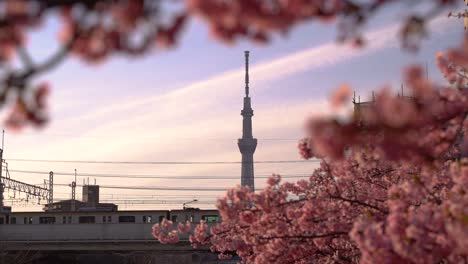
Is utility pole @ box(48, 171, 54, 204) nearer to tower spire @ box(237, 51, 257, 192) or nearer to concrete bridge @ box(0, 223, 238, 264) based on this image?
concrete bridge @ box(0, 223, 238, 264)

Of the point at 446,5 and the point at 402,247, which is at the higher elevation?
the point at 446,5

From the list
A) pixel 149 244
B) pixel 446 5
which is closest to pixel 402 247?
pixel 446 5

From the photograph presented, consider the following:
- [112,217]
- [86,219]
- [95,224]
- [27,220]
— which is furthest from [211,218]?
[27,220]

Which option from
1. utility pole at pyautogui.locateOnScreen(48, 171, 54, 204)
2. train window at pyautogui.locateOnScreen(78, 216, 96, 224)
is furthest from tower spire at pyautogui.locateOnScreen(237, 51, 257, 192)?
train window at pyautogui.locateOnScreen(78, 216, 96, 224)

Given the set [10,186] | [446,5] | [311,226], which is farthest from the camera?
[10,186]

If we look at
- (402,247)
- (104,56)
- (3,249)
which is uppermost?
(104,56)

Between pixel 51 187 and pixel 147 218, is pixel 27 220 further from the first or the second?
pixel 51 187

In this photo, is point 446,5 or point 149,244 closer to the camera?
point 446,5

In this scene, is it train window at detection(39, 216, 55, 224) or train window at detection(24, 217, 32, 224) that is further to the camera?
train window at detection(24, 217, 32, 224)

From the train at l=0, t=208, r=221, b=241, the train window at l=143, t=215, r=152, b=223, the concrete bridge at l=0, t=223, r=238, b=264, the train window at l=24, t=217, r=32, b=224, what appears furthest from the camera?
the train window at l=24, t=217, r=32, b=224

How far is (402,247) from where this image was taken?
6477 mm

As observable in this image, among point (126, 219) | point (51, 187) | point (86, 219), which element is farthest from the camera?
point (51, 187)

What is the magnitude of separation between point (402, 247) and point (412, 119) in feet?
12.1

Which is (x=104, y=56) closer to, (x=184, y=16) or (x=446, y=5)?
(x=184, y=16)
